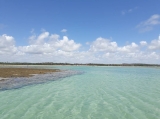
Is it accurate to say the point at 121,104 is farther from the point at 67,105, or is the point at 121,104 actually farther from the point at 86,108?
the point at 67,105

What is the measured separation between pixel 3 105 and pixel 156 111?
10146mm

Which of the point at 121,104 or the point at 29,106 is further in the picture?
the point at 121,104

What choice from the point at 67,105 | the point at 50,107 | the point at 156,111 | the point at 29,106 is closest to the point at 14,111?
the point at 29,106

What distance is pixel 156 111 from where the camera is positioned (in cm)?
1064

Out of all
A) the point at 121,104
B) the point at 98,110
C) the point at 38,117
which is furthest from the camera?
the point at 121,104

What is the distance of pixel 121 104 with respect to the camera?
12500mm

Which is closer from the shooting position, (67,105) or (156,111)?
(156,111)

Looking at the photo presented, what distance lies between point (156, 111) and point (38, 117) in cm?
721

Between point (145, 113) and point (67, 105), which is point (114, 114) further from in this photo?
point (67, 105)

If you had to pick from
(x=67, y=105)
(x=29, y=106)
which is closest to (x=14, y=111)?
(x=29, y=106)

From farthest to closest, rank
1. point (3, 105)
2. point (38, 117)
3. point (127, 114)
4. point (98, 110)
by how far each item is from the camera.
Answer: point (3, 105) < point (98, 110) < point (127, 114) < point (38, 117)

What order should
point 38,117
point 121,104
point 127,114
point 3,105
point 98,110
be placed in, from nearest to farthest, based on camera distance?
point 38,117, point 127,114, point 98,110, point 3,105, point 121,104

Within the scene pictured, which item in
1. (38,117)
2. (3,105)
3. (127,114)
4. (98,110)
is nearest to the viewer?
(38,117)

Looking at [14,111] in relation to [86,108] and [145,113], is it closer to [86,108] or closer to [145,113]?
[86,108]
